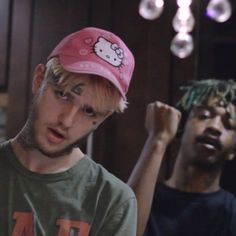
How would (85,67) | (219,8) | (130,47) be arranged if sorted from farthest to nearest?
1. (130,47)
2. (219,8)
3. (85,67)

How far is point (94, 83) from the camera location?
2.69ft

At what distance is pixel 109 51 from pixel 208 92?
0.61m

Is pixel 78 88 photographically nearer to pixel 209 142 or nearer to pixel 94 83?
pixel 94 83

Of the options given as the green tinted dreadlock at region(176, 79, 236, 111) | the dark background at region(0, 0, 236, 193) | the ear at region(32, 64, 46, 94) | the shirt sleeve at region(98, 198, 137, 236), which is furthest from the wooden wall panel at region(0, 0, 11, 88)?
the shirt sleeve at region(98, 198, 137, 236)

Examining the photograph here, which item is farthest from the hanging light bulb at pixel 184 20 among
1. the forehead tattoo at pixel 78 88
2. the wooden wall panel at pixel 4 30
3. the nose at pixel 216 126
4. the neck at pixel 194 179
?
the forehead tattoo at pixel 78 88

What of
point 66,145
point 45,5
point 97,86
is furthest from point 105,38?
point 45,5

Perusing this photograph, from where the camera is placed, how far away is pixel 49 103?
0.82 meters

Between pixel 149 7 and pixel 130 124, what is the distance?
370mm

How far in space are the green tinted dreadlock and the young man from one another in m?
0.58

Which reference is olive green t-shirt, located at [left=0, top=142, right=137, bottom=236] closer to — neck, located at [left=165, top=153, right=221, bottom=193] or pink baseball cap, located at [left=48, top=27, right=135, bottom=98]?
pink baseball cap, located at [left=48, top=27, right=135, bottom=98]

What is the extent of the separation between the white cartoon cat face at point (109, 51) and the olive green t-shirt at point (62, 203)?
190mm

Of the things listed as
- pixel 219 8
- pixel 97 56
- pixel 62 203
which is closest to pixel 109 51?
pixel 97 56

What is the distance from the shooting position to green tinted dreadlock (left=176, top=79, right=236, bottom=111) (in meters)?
1.38

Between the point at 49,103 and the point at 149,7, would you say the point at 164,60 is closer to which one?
the point at 149,7
